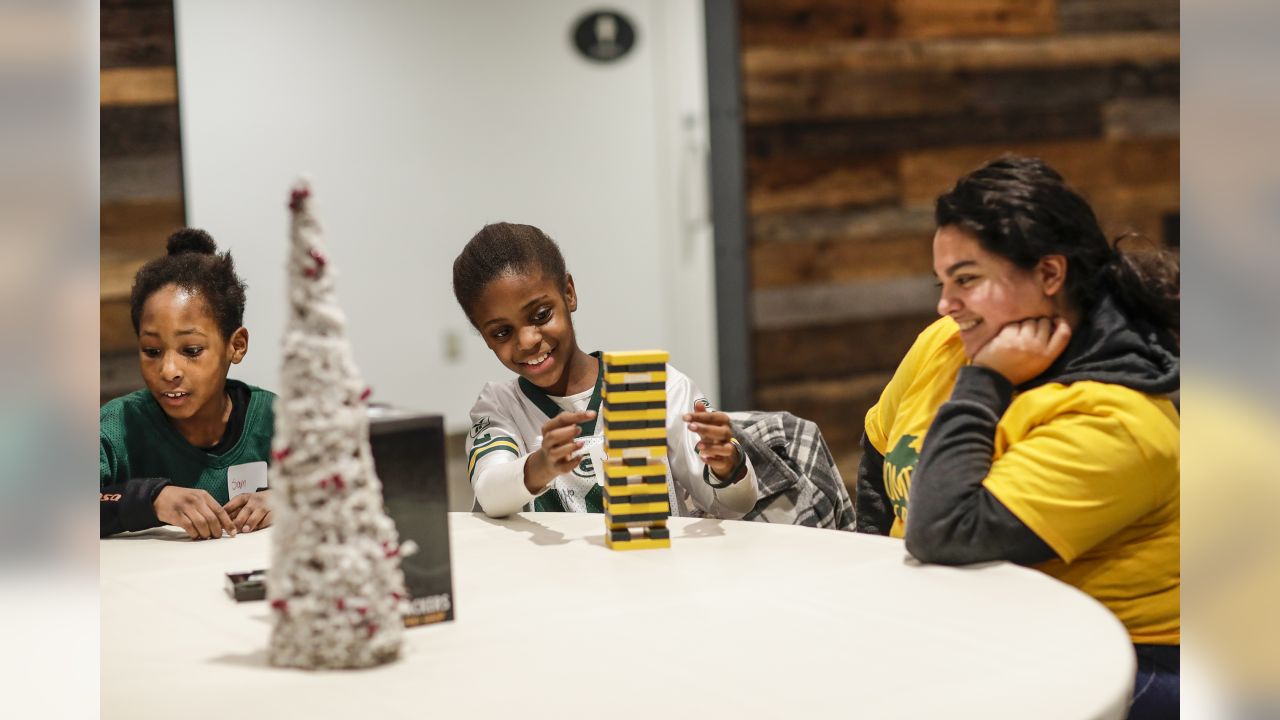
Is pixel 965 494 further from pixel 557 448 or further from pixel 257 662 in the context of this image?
pixel 257 662

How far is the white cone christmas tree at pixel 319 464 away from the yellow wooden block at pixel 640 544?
50 cm

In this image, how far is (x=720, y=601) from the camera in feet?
3.89

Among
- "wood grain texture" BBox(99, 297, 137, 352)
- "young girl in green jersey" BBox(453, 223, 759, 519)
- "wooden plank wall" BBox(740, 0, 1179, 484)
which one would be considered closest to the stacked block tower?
Result: "young girl in green jersey" BBox(453, 223, 759, 519)

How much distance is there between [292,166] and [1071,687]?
2.51 metres

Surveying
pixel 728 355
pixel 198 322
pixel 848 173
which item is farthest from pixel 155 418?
pixel 848 173

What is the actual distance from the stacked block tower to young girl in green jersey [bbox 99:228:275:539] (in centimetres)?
48

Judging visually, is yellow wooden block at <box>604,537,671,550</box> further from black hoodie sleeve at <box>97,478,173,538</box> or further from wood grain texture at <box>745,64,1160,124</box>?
wood grain texture at <box>745,64,1160,124</box>

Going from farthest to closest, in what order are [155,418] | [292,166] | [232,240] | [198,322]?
[292,166] < [232,240] < [155,418] < [198,322]

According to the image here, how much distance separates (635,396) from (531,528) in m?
0.26

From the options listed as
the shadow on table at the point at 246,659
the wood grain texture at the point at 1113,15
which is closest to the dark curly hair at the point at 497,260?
the shadow on table at the point at 246,659

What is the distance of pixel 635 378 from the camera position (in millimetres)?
1407

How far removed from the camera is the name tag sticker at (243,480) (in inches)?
65.1

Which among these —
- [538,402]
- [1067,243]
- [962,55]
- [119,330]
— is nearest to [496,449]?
[538,402]
